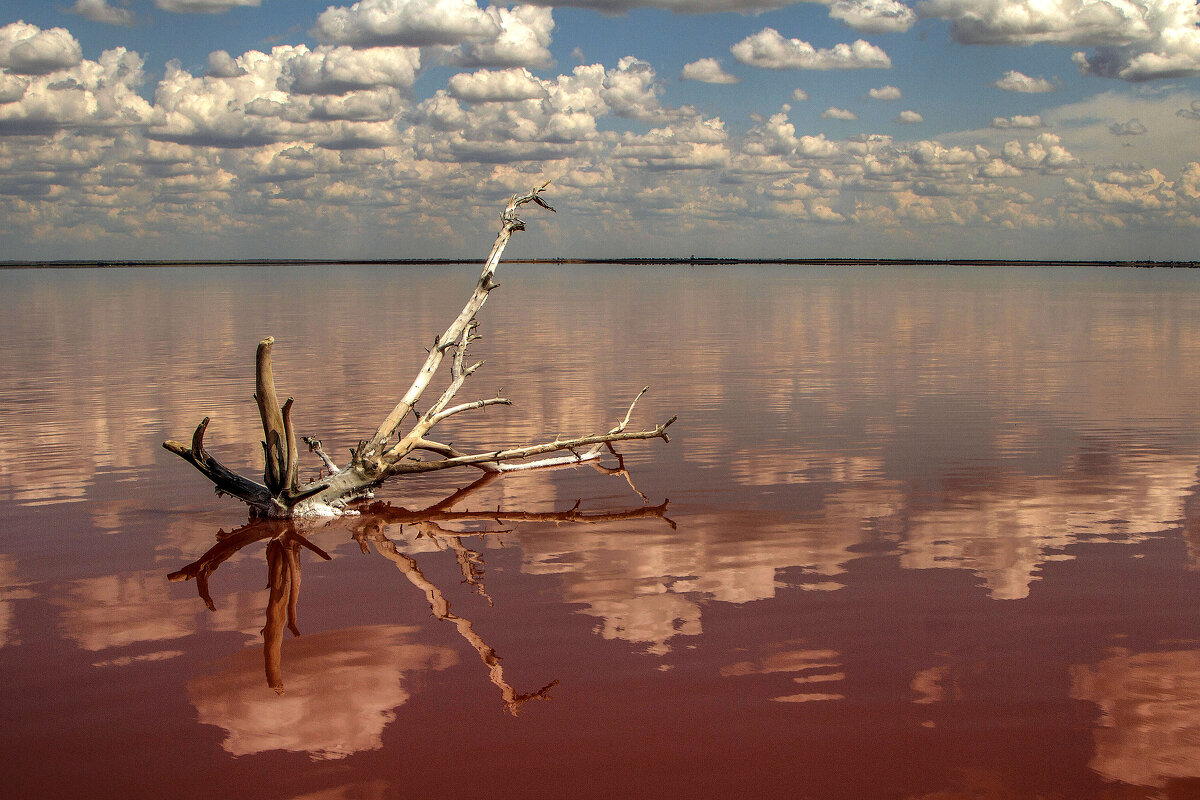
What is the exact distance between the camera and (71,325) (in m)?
46.8

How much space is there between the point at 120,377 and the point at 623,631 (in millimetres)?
20794

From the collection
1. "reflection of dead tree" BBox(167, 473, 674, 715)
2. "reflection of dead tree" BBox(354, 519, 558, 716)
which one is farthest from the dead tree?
"reflection of dead tree" BBox(354, 519, 558, 716)

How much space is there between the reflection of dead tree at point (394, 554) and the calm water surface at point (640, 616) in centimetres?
5

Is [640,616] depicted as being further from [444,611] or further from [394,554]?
[394,554]

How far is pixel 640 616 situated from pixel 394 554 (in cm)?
299

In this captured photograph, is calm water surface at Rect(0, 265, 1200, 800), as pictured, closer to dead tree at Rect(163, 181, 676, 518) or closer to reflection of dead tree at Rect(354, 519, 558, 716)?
reflection of dead tree at Rect(354, 519, 558, 716)

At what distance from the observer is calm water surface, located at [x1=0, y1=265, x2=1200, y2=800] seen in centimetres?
623

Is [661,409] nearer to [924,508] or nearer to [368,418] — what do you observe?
[368,418]

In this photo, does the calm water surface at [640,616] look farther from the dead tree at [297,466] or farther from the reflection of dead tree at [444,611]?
the dead tree at [297,466]

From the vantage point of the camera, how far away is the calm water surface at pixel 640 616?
6227 mm

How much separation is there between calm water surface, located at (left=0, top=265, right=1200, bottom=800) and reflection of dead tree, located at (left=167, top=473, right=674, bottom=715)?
5cm

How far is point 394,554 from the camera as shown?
10469 mm

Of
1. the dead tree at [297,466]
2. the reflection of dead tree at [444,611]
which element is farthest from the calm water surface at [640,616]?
the dead tree at [297,466]

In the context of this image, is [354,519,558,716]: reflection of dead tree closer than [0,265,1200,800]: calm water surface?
No
